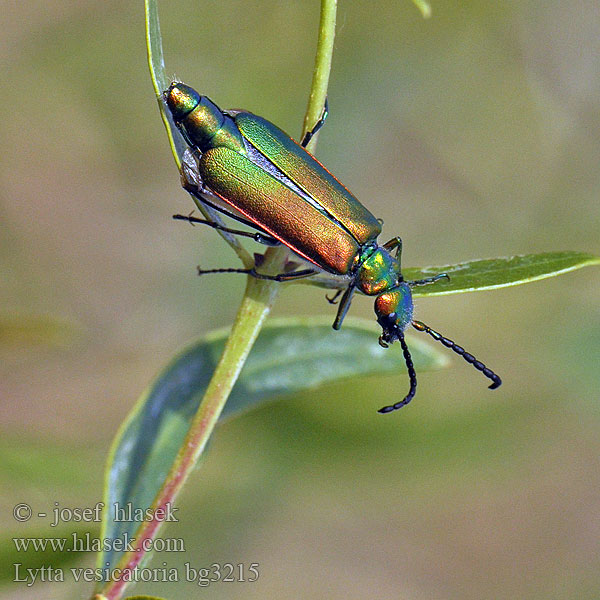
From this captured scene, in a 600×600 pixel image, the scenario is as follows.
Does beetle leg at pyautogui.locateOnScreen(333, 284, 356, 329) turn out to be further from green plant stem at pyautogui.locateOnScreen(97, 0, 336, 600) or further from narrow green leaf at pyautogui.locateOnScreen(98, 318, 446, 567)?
green plant stem at pyautogui.locateOnScreen(97, 0, 336, 600)

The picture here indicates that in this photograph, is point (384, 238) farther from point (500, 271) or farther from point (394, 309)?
point (500, 271)

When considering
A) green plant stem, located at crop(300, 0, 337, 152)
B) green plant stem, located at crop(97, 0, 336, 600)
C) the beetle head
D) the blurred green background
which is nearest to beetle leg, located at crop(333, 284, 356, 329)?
the beetle head

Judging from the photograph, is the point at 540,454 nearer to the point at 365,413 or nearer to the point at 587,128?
the point at 365,413

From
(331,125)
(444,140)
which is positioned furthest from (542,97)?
(331,125)

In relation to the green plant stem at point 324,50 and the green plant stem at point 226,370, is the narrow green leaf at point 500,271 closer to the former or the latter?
the green plant stem at point 226,370

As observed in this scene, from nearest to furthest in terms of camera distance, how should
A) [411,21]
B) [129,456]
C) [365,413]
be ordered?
[129,456]
[365,413]
[411,21]

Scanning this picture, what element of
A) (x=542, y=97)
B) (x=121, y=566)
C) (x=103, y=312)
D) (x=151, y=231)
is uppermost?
(x=542, y=97)

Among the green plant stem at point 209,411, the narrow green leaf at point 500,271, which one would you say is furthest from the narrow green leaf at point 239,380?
the narrow green leaf at point 500,271
